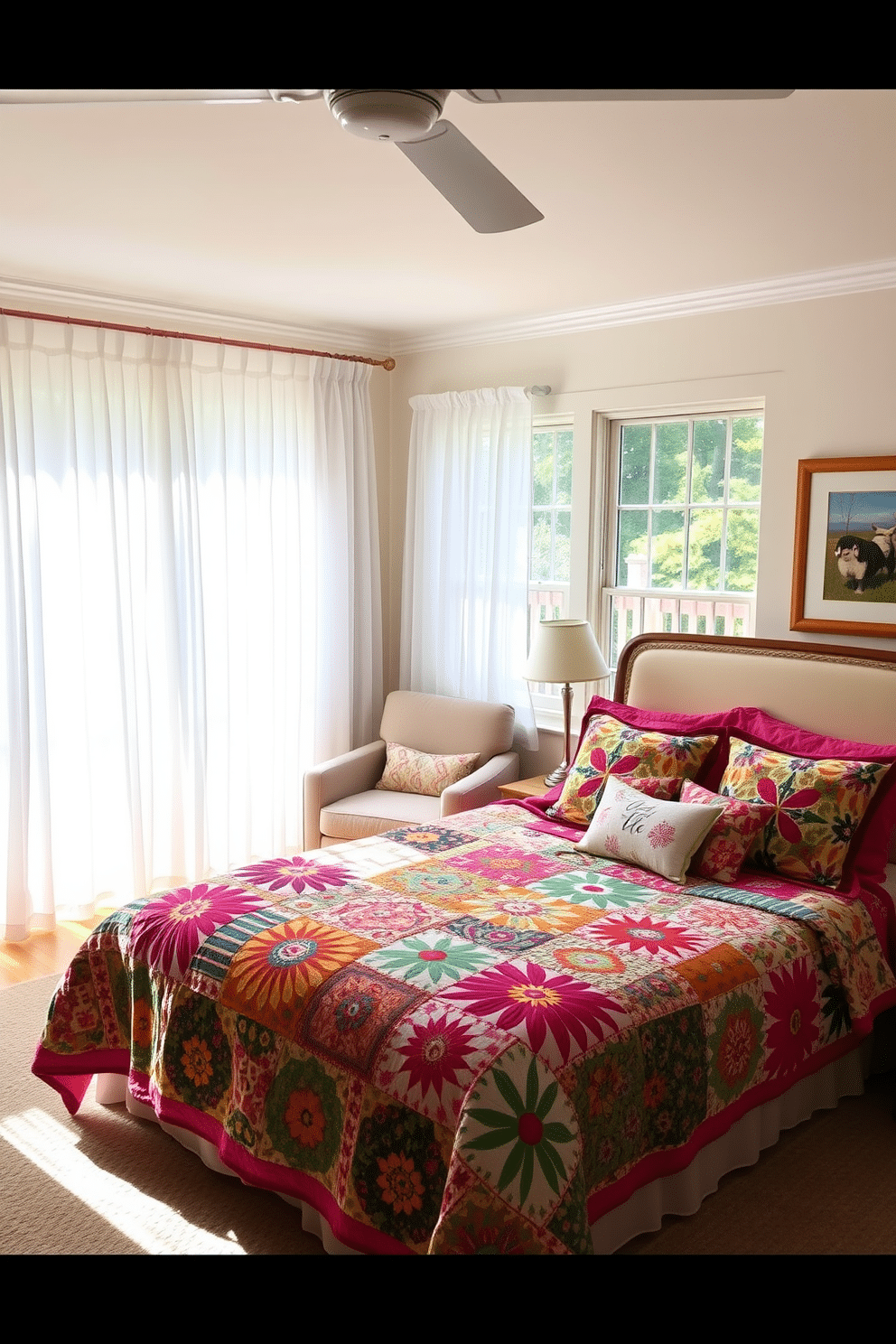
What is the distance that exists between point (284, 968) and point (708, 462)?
2.86 meters

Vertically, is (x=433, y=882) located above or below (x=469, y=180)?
below

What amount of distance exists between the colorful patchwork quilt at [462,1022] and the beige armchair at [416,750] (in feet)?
3.60

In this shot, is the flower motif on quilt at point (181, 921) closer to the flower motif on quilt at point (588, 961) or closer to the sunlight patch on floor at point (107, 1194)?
the sunlight patch on floor at point (107, 1194)

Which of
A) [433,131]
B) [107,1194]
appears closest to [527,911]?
[107,1194]

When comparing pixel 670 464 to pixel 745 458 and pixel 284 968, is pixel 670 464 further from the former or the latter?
pixel 284 968

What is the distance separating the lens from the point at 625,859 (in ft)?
11.2

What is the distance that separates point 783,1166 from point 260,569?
334 centimetres

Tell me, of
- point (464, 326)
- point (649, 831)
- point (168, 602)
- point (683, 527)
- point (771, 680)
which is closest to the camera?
point (649, 831)

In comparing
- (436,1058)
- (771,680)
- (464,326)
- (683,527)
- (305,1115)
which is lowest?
(305,1115)

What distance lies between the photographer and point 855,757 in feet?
11.4

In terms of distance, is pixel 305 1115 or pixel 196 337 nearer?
pixel 305 1115

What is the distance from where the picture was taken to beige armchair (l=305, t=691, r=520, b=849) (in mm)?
4574
